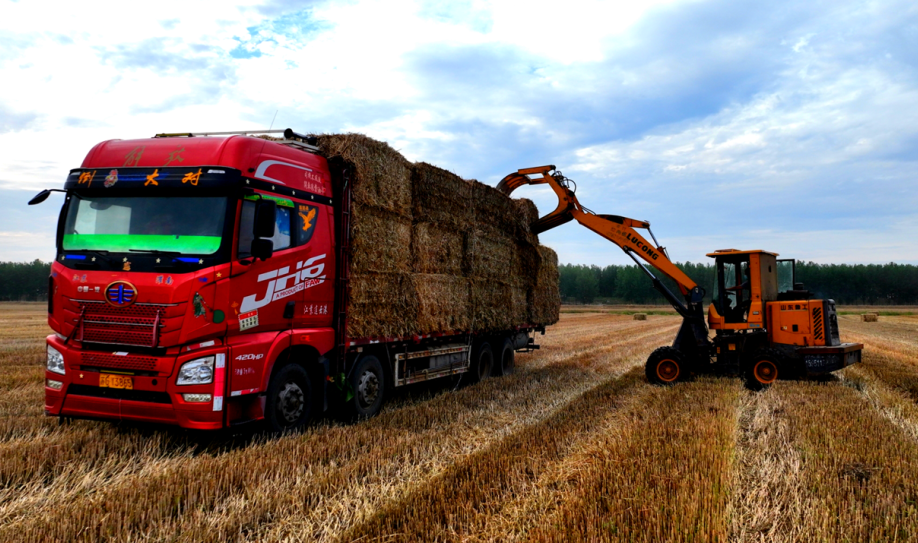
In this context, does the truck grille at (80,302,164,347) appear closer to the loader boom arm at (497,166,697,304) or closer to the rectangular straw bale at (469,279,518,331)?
the rectangular straw bale at (469,279,518,331)

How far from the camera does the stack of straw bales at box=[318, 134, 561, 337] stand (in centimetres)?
887

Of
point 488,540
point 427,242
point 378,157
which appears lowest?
point 488,540

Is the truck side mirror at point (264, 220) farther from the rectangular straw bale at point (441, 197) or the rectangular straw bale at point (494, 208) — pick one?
the rectangular straw bale at point (494, 208)

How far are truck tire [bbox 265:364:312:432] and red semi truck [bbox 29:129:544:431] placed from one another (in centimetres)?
2

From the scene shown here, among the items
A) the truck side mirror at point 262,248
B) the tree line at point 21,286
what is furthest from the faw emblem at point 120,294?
the tree line at point 21,286

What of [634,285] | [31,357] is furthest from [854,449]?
[634,285]

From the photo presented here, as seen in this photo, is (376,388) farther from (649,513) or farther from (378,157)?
(649,513)

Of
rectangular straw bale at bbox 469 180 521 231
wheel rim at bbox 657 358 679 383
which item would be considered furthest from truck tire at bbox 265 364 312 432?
wheel rim at bbox 657 358 679 383

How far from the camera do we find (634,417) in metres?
8.59

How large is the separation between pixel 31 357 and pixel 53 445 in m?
10.2

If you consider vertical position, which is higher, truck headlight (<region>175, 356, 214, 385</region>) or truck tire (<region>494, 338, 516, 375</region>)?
truck headlight (<region>175, 356, 214, 385</region>)

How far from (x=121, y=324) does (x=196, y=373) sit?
3.17 ft

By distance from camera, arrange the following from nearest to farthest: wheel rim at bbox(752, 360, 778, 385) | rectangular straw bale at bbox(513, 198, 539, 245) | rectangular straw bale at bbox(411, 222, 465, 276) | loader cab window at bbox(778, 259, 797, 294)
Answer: rectangular straw bale at bbox(411, 222, 465, 276)
wheel rim at bbox(752, 360, 778, 385)
loader cab window at bbox(778, 259, 797, 294)
rectangular straw bale at bbox(513, 198, 539, 245)

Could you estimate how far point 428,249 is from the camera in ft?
34.6
